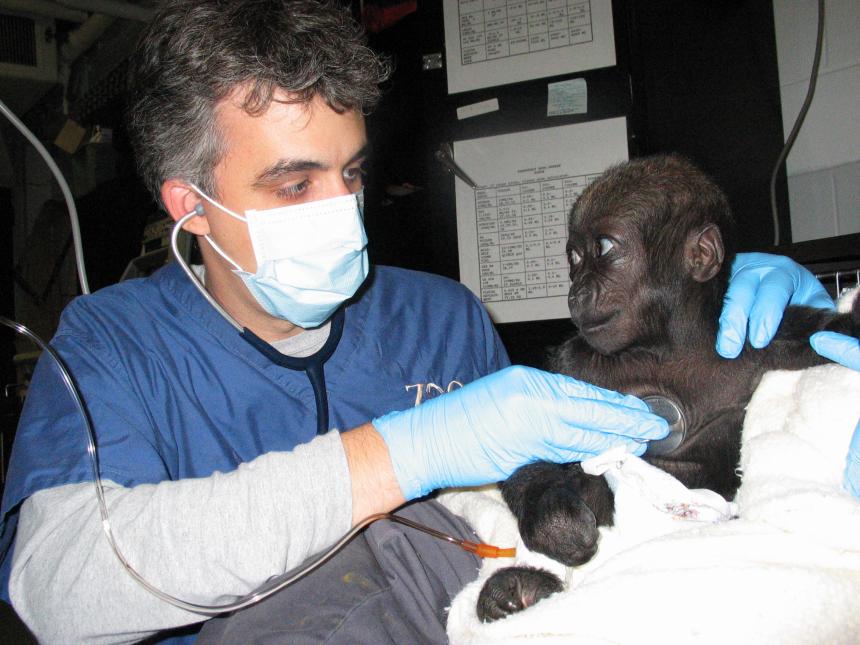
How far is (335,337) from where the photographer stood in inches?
54.1

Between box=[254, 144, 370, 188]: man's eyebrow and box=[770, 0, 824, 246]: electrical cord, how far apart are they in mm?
1546

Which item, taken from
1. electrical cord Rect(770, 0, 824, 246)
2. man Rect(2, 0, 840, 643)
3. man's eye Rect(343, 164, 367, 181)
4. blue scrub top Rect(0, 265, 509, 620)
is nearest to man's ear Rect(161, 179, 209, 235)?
man Rect(2, 0, 840, 643)

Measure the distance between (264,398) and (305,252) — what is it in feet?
1.03

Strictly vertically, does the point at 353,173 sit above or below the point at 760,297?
above

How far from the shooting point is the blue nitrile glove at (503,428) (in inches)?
40.4

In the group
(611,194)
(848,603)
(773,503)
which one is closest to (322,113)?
(611,194)

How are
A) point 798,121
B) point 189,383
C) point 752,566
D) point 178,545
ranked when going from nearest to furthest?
point 752,566
point 178,545
point 189,383
point 798,121

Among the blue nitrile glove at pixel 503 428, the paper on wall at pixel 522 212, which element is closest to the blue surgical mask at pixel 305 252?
the blue nitrile glove at pixel 503 428

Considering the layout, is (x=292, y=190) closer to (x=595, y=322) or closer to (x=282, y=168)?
(x=282, y=168)

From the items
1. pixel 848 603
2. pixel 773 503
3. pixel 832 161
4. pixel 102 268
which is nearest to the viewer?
pixel 848 603

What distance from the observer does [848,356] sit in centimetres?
96

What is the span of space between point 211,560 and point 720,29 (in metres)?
2.03

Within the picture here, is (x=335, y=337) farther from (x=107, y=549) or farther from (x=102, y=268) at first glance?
(x=102, y=268)

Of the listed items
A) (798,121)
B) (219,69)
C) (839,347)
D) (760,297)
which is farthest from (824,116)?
(219,69)
